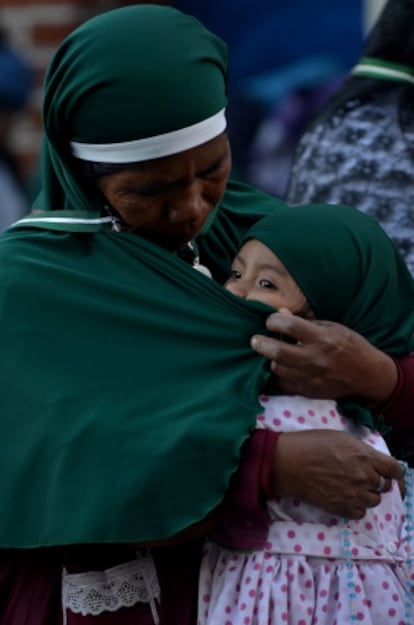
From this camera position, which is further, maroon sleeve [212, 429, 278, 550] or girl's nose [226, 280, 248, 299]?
girl's nose [226, 280, 248, 299]

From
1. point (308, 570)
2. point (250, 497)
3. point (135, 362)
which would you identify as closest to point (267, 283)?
point (135, 362)

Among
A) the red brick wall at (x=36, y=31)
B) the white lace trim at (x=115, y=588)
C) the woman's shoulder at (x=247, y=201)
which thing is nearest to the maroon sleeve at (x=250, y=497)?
the white lace trim at (x=115, y=588)

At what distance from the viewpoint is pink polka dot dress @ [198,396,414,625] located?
296 cm

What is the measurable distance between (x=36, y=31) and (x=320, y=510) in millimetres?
5143

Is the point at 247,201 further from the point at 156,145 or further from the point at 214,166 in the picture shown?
the point at 156,145

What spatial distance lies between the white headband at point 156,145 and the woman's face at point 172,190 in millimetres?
12

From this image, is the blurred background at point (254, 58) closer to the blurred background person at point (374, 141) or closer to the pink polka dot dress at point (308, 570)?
the blurred background person at point (374, 141)

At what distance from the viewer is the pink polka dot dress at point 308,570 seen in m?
2.96

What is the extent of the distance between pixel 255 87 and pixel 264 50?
199 mm

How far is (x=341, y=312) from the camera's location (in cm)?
314

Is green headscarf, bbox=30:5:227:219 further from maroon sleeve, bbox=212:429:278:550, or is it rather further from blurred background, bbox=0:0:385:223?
blurred background, bbox=0:0:385:223

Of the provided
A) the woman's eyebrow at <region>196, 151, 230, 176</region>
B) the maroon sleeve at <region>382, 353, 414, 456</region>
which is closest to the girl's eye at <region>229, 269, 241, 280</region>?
the woman's eyebrow at <region>196, 151, 230, 176</region>

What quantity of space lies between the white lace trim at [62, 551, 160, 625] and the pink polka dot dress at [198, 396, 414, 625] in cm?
11

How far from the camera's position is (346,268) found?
3.11m
